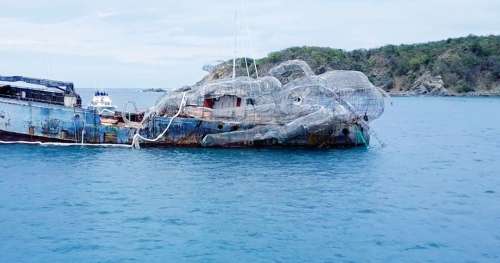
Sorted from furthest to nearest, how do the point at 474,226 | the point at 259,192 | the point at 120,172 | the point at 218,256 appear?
the point at 120,172 < the point at 259,192 < the point at 474,226 < the point at 218,256

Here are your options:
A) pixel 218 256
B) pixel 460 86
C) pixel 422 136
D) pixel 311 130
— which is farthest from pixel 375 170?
pixel 460 86

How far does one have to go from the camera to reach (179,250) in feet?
61.7

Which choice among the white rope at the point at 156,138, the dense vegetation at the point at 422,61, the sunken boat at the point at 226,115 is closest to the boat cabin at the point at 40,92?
the sunken boat at the point at 226,115

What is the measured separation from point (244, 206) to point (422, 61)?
151m

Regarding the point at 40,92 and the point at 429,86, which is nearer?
the point at 40,92

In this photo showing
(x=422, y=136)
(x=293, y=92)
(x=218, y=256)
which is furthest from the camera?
(x=422, y=136)

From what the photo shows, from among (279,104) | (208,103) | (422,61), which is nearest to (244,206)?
(279,104)

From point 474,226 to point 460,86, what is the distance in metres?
146

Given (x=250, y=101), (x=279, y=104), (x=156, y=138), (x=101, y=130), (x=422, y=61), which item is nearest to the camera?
(x=279, y=104)

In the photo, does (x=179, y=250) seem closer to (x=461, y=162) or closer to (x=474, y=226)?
(x=474, y=226)

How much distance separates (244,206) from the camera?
24.1m

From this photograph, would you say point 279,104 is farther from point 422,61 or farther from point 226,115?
point 422,61

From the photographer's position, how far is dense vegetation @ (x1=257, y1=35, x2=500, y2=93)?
15362cm

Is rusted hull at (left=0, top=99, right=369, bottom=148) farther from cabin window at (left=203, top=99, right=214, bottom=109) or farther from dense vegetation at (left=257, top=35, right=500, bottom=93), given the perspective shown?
dense vegetation at (left=257, top=35, right=500, bottom=93)
